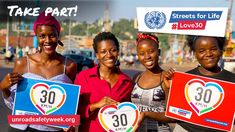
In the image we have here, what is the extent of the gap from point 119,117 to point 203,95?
724 millimetres

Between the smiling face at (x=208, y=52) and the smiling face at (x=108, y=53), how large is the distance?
71 centimetres

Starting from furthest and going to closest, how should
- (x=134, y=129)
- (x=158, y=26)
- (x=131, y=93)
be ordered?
(x=158, y=26)
(x=131, y=93)
(x=134, y=129)

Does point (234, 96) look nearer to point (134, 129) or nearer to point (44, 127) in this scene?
point (134, 129)

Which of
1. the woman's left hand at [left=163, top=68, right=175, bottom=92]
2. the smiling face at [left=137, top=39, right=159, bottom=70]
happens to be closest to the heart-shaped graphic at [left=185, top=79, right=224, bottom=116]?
the woman's left hand at [left=163, top=68, right=175, bottom=92]

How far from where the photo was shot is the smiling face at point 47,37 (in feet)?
11.5

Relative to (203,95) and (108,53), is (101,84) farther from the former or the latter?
(203,95)

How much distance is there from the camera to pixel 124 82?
3.54 m

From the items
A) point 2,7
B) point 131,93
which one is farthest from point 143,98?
point 2,7

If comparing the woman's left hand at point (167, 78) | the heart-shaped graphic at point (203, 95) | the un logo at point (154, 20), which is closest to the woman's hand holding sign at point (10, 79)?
the woman's left hand at point (167, 78)

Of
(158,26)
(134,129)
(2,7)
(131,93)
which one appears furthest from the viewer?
(2,7)

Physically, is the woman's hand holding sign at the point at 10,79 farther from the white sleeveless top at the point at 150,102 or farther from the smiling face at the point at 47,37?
the white sleeveless top at the point at 150,102

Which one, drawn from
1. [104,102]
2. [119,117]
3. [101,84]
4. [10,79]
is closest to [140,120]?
[119,117]

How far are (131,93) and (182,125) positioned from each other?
1.69 feet

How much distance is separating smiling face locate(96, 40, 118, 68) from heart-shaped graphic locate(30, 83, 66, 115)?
43 centimetres
